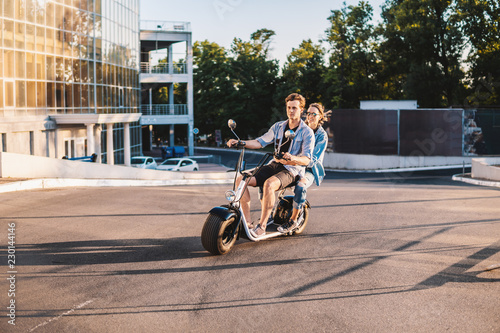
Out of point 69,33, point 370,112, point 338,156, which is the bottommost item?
point 338,156

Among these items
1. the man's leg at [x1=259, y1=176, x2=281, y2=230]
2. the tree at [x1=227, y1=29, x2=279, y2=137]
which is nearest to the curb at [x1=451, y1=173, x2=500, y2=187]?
the man's leg at [x1=259, y1=176, x2=281, y2=230]

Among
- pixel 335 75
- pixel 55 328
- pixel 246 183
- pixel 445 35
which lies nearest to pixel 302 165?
pixel 246 183

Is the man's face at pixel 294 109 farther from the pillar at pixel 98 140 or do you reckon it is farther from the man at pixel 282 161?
the pillar at pixel 98 140

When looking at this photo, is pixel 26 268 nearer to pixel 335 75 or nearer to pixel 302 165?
pixel 302 165

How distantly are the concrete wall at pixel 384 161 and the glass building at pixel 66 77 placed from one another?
52.9ft

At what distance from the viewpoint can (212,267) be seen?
Result: 21.2ft

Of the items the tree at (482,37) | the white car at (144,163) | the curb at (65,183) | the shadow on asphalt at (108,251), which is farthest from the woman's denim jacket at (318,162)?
the tree at (482,37)

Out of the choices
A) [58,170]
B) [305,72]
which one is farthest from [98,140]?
[305,72]

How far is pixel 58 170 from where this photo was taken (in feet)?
55.6

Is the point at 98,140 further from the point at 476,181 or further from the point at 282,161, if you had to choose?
the point at 282,161

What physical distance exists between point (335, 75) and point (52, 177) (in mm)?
55284

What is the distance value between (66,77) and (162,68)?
92.7ft

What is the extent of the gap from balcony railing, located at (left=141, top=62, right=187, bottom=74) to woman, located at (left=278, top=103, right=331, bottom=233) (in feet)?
182

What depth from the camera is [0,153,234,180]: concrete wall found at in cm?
1530
